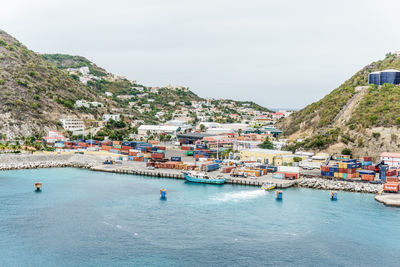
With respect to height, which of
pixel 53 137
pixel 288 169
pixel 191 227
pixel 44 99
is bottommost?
pixel 191 227

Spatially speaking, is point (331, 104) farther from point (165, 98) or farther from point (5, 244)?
point (165, 98)

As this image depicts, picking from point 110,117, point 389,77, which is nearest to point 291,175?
point 389,77

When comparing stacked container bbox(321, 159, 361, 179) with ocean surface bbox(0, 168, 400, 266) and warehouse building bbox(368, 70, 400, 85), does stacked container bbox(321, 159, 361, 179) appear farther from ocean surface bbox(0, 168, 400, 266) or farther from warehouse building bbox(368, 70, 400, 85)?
warehouse building bbox(368, 70, 400, 85)

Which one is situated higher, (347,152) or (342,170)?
(347,152)

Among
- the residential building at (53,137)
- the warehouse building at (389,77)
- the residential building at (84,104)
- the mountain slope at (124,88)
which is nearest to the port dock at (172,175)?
the residential building at (53,137)

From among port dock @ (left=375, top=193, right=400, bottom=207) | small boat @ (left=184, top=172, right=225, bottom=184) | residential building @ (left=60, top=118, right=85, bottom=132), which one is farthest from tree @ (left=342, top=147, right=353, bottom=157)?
residential building @ (left=60, top=118, right=85, bottom=132)

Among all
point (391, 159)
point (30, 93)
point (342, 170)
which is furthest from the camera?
point (30, 93)

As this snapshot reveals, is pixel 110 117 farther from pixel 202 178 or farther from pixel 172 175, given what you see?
pixel 202 178
